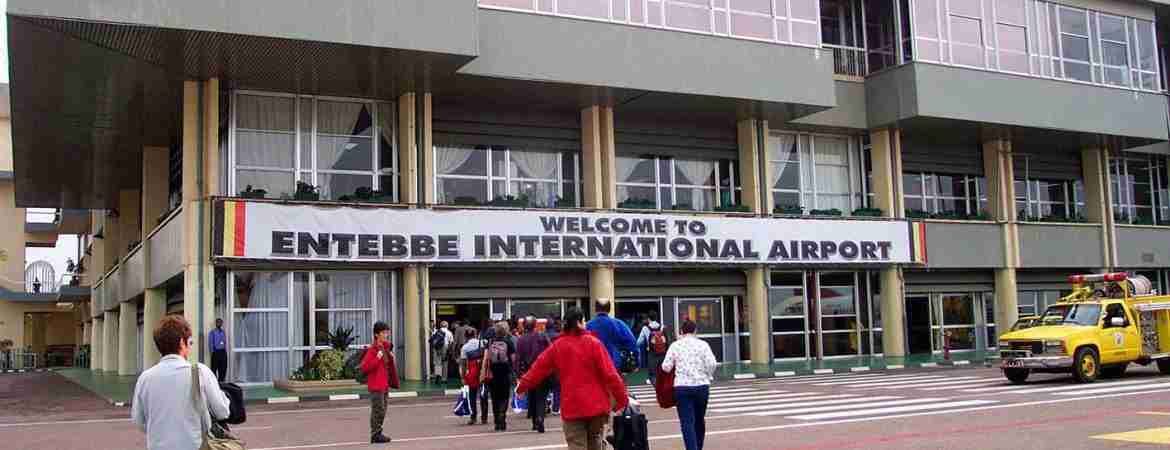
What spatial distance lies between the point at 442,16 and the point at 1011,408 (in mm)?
14334

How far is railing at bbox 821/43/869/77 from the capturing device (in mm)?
34656

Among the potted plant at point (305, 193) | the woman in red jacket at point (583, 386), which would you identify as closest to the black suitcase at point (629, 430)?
the woman in red jacket at point (583, 386)

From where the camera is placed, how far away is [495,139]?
29375 millimetres

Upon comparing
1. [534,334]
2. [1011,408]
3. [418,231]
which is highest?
[418,231]

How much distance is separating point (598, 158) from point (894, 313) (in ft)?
38.1

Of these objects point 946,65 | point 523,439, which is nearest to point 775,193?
point 946,65

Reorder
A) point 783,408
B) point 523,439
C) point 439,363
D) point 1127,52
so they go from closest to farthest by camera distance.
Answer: point 523,439, point 783,408, point 439,363, point 1127,52

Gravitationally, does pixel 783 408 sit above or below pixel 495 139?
below

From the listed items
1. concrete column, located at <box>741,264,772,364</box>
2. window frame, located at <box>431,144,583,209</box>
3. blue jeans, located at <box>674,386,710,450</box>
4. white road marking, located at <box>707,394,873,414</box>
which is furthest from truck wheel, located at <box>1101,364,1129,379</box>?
blue jeans, located at <box>674,386,710,450</box>

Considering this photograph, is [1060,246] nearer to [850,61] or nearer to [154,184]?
[850,61]

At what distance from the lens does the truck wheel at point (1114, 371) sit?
74.3ft

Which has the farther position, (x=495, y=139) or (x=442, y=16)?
(x=495, y=139)

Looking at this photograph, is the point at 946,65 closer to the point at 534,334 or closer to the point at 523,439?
the point at 534,334

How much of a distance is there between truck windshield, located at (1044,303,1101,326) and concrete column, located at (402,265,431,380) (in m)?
14.3
